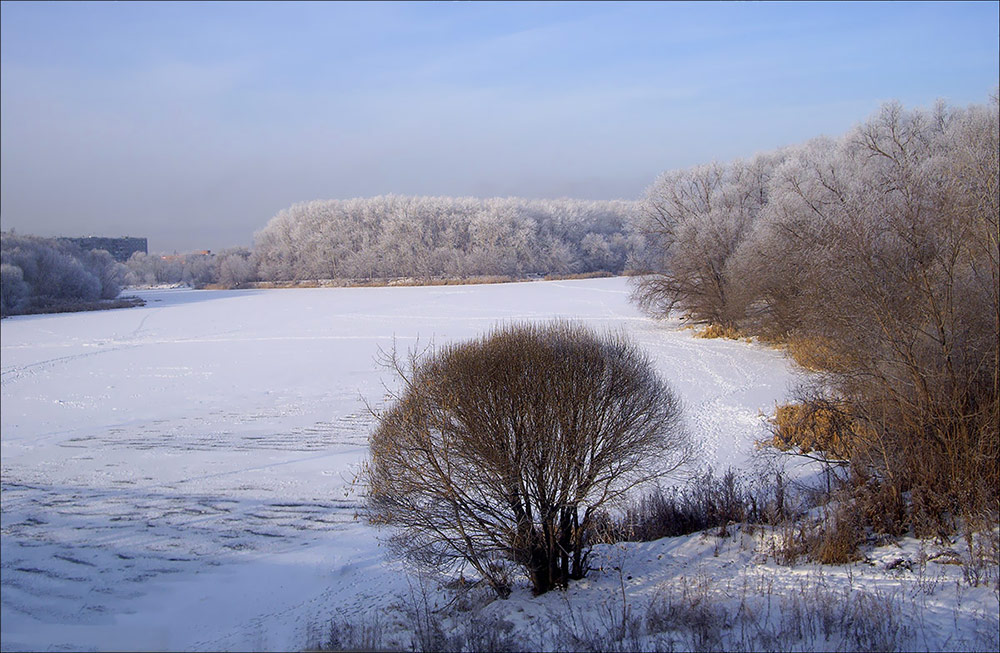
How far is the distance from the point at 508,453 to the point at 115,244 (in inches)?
331

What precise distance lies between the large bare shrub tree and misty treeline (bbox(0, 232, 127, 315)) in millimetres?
4741

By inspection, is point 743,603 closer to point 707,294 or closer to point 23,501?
point 23,501

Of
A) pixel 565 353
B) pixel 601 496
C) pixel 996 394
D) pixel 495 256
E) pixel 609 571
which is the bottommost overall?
pixel 609 571

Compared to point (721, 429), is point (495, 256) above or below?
above

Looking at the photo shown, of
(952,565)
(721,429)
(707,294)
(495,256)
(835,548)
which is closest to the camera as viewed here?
(952,565)

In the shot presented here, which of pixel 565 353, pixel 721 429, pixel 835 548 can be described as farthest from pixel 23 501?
pixel 721 429

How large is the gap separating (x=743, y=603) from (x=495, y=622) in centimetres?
225

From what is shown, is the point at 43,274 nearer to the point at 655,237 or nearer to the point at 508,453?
the point at 508,453

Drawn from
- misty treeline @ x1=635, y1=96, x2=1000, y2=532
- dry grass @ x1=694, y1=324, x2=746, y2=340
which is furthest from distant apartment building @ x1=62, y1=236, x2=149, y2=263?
dry grass @ x1=694, y1=324, x2=746, y2=340

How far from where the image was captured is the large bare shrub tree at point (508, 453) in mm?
7387

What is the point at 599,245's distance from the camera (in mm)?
77438

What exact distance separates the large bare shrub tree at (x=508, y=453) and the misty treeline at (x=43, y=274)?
4.74m

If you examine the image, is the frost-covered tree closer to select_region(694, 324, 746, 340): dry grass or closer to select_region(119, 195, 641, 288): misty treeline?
select_region(694, 324, 746, 340): dry grass

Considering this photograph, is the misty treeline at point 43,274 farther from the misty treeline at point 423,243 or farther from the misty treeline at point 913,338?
the misty treeline at point 423,243
